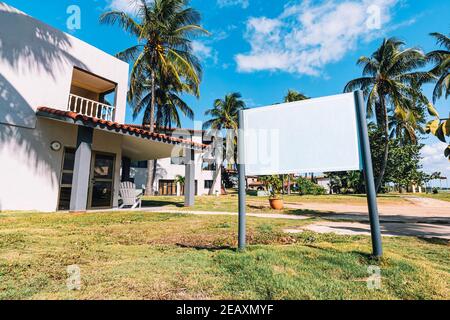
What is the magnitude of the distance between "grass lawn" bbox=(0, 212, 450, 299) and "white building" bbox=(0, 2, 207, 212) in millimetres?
3788

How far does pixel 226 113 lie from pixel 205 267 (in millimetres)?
28227

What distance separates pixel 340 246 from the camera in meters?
3.60

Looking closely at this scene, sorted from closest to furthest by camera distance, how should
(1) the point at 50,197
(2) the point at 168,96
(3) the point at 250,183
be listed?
(1) the point at 50,197, (2) the point at 168,96, (3) the point at 250,183

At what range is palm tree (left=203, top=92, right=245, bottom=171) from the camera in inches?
1193

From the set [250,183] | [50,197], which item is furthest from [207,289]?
[250,183]

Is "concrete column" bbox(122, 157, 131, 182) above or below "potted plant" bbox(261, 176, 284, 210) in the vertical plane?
above

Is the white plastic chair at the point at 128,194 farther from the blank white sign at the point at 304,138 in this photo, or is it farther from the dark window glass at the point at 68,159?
the blank white sign at the point at 304,138

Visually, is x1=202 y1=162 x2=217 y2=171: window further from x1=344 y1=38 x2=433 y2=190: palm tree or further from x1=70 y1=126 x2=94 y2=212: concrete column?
x1=70 y1=126 x2=94 y2=212: concrete column

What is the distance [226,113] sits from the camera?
29969 millimetres

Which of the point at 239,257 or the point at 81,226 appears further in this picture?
the point at 81,226

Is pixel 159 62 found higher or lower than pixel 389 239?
higher

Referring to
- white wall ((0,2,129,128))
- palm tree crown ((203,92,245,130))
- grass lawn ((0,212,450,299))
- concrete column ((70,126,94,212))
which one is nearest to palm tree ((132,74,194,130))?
palm tree crown ((203,92,245,130))
